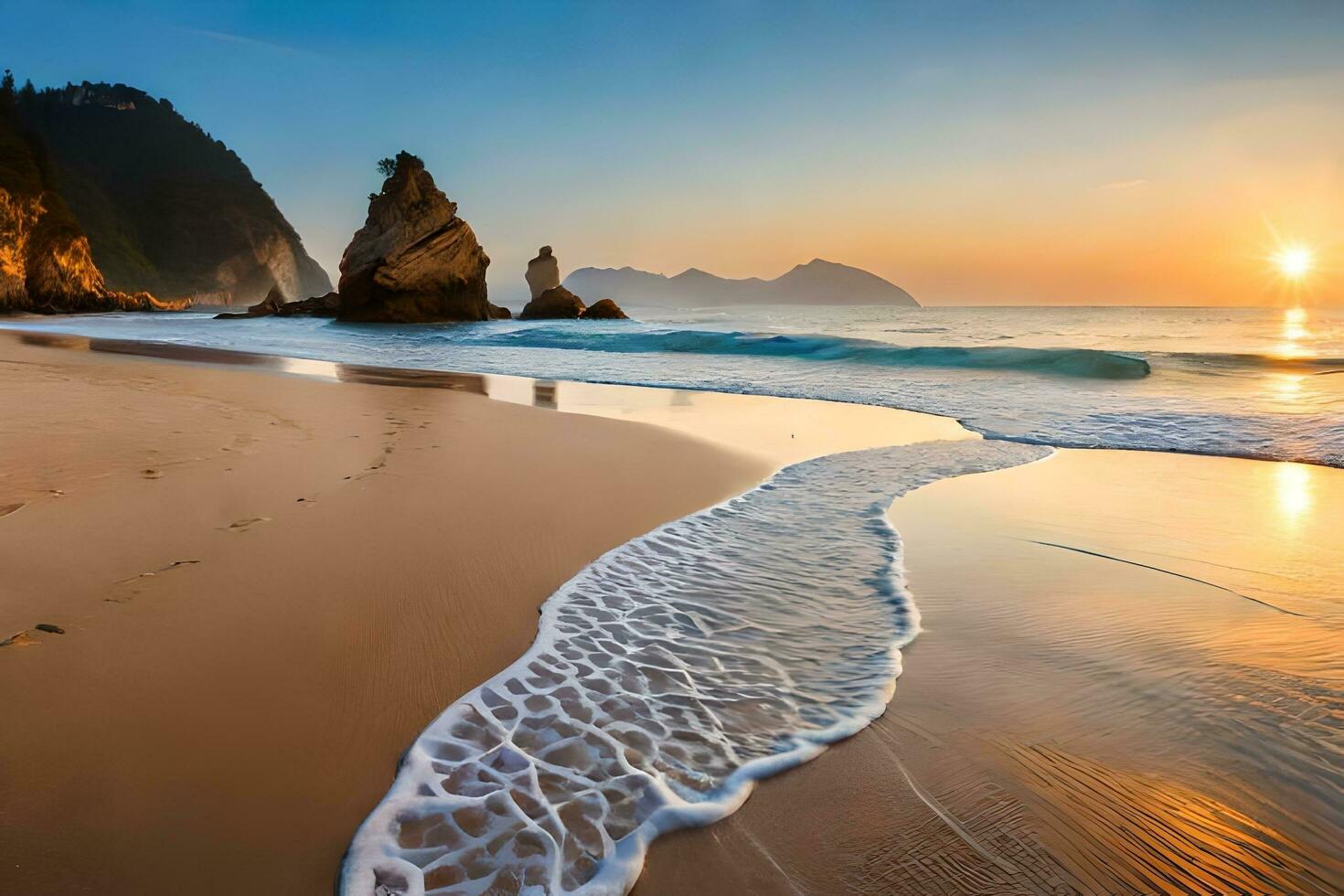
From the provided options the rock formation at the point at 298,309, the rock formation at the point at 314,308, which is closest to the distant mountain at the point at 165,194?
the rock formation at the point at 298,309

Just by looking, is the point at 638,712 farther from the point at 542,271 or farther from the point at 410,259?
the point at 542,271

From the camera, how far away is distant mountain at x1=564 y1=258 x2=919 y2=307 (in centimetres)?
14150

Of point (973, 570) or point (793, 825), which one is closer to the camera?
point (793, 825)

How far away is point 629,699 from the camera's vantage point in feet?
7.32

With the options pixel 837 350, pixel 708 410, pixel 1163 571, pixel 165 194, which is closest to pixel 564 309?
pixel 837 350

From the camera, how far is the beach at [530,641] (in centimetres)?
154

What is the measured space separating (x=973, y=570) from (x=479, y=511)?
111 inches

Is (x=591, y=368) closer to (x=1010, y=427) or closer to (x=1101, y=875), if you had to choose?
(x=1010, y=427)

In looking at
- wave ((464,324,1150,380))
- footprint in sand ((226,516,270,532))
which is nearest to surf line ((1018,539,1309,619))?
footprint in sand ((226,516,270,532))

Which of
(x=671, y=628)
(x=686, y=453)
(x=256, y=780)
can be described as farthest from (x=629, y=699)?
(x=686, y=453)

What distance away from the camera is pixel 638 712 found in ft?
7.06

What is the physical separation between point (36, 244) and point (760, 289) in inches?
4831

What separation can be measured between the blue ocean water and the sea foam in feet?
17.3

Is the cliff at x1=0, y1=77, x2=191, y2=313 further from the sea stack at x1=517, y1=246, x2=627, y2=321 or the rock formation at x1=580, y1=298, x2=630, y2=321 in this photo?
the rock formation at x1=580, y1=298, x2=630, y2=321
